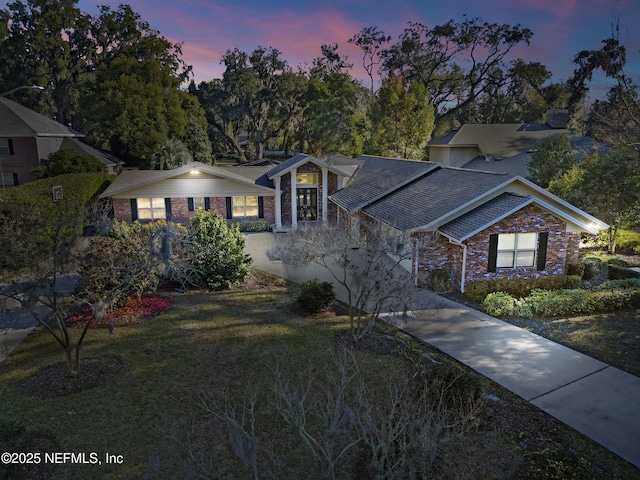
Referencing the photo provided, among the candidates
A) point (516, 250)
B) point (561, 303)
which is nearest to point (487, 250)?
point (516, 250)

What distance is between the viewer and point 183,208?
27375mm

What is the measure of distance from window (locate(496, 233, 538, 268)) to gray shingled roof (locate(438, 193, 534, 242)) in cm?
98

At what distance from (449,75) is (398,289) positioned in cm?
5443

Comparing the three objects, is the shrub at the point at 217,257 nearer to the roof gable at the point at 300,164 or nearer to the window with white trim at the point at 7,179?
the roof gable at the point at 300,164

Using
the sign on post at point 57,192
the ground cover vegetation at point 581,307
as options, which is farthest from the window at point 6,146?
the ground cover vegetation at point 581,307

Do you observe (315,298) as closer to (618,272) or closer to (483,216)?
(483,216)

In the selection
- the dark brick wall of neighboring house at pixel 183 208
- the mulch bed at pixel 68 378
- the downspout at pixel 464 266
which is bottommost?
the mulch bed at pixel 68 378

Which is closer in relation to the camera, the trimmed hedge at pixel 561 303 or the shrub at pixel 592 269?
the trimmed hedge at pixel 561 303

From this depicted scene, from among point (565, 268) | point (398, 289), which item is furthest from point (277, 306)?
point (565, 268)

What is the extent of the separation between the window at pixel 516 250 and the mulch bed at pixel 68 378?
13405mm

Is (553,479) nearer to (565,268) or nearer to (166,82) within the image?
(565,268)

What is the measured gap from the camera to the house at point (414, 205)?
1678cm

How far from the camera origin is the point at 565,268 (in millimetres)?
17609

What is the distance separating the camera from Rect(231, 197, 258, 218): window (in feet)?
93.3
